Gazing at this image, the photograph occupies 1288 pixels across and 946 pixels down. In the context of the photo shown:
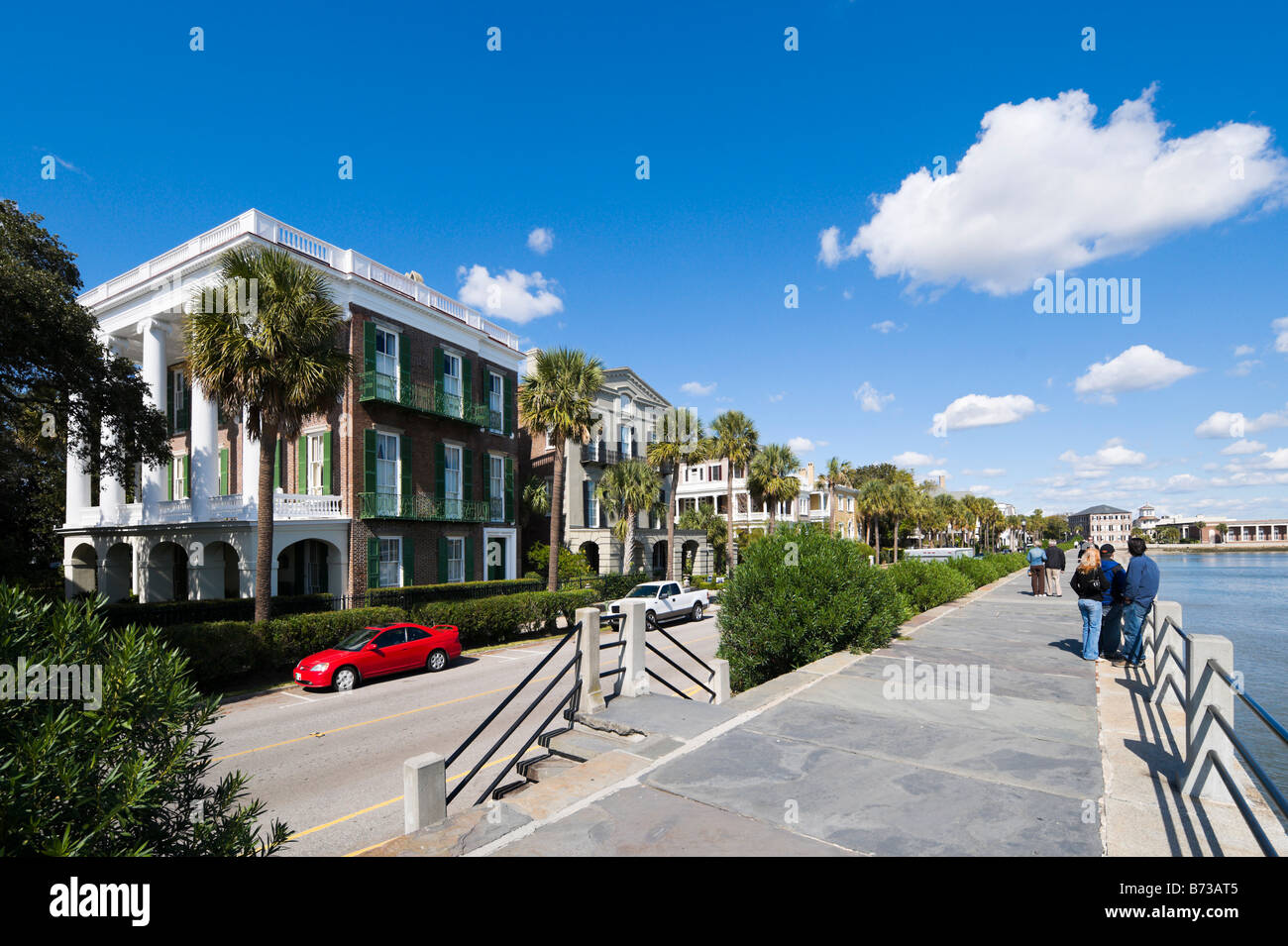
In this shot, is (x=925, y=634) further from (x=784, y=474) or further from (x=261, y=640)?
(x=784, y=474)

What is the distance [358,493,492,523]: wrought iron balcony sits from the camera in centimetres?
2267

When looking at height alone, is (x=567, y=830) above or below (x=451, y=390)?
below

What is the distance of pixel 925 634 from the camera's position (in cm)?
1453

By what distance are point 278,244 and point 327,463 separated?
7432 mm

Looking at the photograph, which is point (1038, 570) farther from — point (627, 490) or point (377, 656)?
point (377, 656)

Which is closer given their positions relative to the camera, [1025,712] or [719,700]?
[1025,712]

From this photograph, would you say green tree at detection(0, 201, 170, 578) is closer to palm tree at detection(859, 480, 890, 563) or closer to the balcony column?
the balcony column

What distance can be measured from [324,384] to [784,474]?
115 feet

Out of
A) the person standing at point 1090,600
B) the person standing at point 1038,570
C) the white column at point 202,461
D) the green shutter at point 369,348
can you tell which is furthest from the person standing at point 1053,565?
the white column at point 202,461

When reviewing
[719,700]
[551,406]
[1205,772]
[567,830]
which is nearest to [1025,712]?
[1205,772]

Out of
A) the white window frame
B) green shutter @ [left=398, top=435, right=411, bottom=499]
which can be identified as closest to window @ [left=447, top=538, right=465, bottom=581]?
the white window frame
